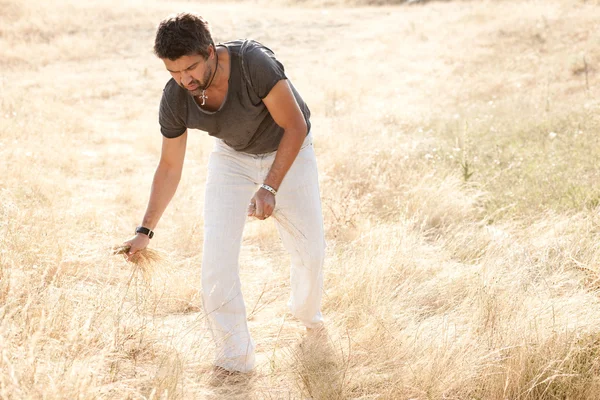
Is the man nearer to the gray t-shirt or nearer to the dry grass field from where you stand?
the gray t-shirt

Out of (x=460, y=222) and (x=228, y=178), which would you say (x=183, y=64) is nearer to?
(x=228, y=178)

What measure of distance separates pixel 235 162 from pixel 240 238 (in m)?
0.44

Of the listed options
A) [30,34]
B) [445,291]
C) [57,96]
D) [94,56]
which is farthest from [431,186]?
[30,34]

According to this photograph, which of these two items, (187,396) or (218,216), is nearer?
(187,396)

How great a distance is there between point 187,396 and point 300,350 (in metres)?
0.80

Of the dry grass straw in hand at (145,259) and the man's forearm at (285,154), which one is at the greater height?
the man's forearm at (285,154)

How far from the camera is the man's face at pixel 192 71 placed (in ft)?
10.1

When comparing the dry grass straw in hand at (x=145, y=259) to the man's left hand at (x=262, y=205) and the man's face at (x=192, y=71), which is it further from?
the man's face at (x=192, y=71)

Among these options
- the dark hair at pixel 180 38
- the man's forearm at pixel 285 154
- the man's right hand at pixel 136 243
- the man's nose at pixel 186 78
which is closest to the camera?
the dark hair at pixel 180 38

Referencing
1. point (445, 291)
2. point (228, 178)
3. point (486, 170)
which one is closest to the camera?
point (228, 178)

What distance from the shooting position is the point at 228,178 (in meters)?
3.54

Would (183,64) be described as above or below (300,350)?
above

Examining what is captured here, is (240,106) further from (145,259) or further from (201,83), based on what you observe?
(145,259)

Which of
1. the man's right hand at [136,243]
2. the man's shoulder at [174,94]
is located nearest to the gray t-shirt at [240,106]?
the man's shoulder at [174,94]
